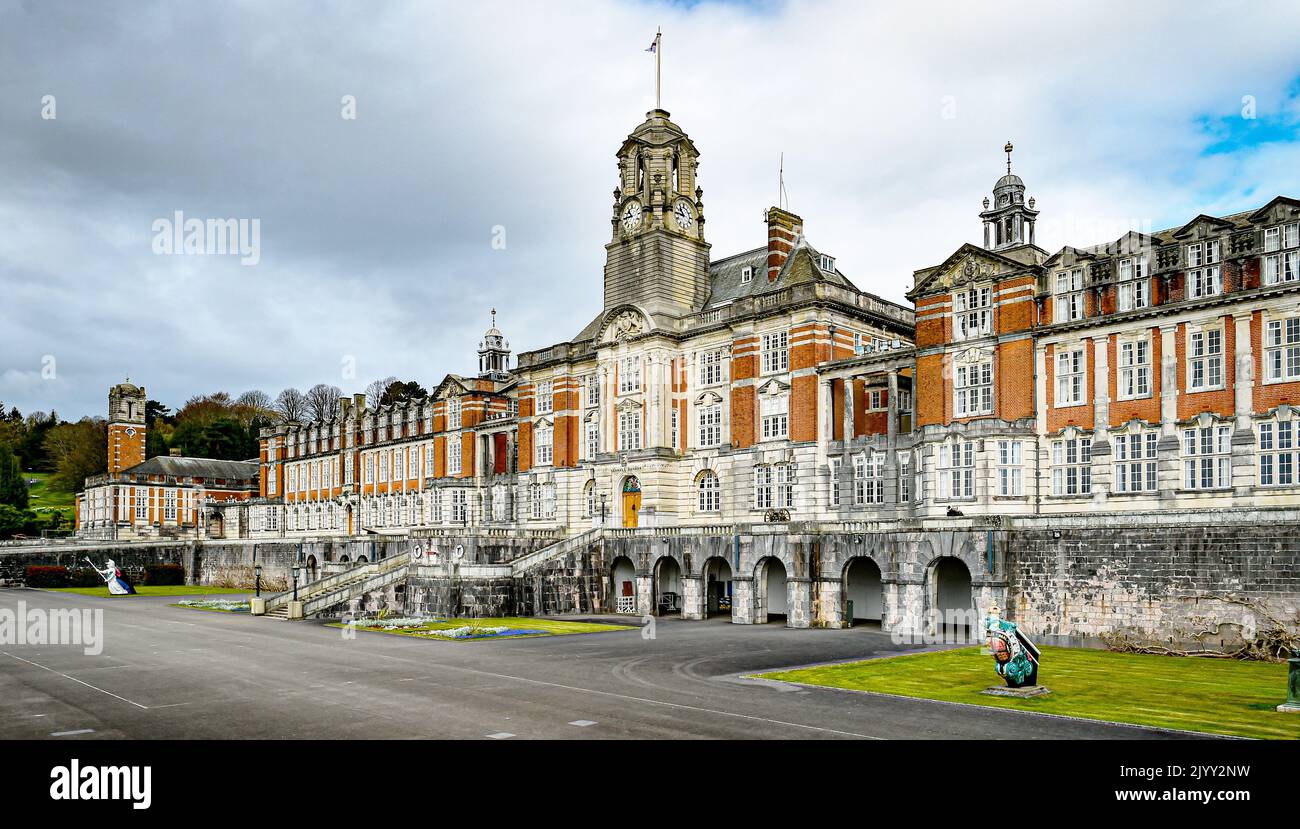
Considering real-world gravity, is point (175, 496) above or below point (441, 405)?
below

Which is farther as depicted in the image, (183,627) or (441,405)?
(441,405)

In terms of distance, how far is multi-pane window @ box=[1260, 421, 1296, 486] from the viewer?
119ft

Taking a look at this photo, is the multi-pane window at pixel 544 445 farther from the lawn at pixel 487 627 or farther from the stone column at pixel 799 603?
the stone column at pixel 799 603

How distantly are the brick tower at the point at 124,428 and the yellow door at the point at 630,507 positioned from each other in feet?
266

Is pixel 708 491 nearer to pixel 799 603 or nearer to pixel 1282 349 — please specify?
pixel 799 603

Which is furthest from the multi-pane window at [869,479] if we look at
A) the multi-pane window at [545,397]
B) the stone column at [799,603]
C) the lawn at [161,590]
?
the lawn at [161,590]

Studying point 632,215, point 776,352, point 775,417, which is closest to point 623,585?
point 775,417

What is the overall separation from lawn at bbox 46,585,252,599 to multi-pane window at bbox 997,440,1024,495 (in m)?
59.3

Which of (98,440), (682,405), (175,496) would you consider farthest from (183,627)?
(98,440)

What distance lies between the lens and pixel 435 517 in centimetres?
7888

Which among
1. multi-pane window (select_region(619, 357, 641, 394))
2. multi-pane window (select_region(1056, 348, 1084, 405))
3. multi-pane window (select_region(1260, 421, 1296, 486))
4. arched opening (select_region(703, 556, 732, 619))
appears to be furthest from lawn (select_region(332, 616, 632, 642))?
multi-pane window (select_region(1260, 421, 1296, 486))

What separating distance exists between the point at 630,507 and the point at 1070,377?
1094 inches
